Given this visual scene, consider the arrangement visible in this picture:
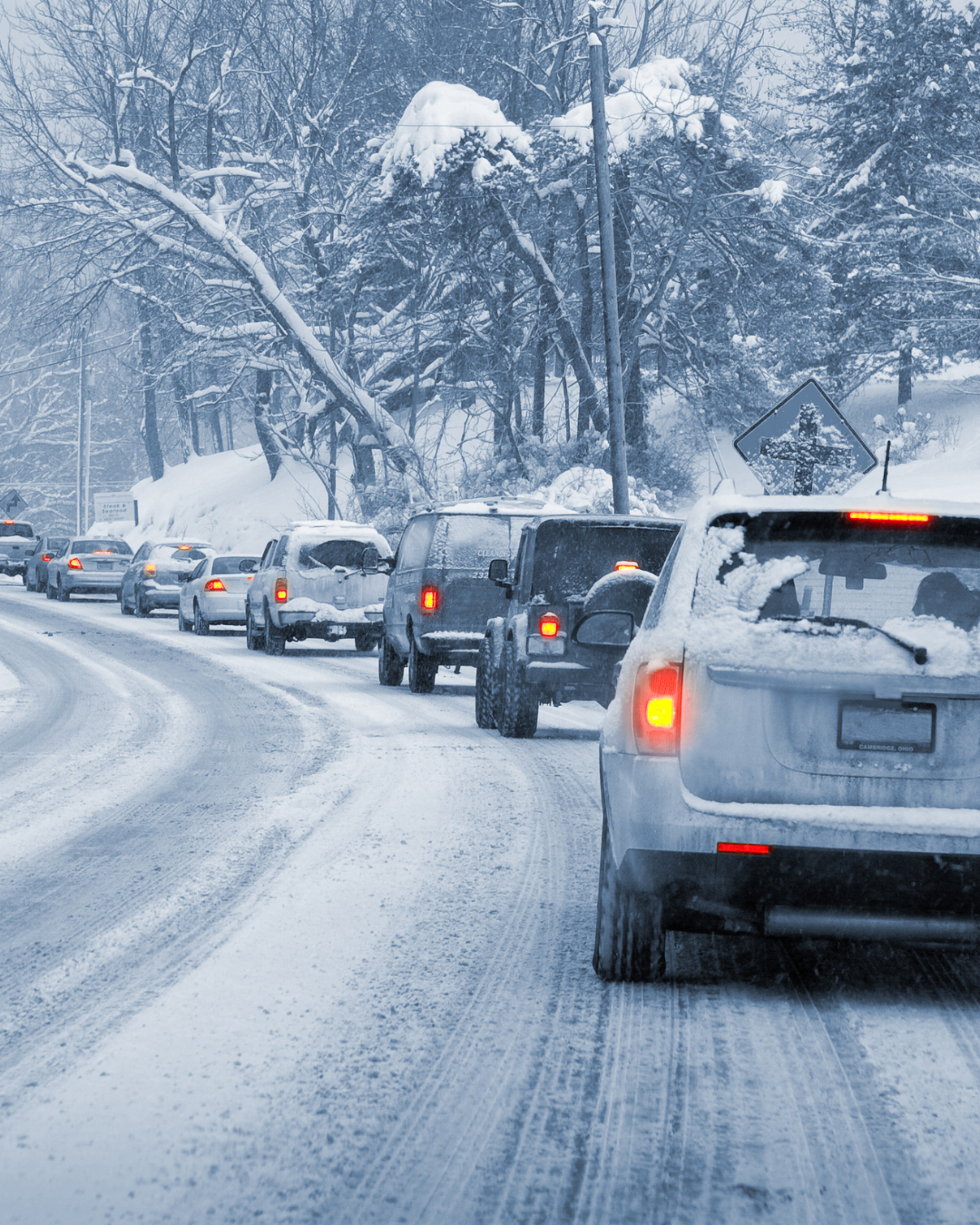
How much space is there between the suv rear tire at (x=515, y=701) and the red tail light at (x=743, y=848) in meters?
8.38

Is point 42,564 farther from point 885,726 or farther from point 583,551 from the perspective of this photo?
point 885,726

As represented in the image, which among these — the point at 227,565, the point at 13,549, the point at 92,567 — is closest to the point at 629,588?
the point at 227,565

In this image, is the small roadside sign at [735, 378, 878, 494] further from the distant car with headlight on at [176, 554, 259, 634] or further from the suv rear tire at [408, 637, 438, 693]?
the distant car with headlight on at [176, 554, 259, 634]

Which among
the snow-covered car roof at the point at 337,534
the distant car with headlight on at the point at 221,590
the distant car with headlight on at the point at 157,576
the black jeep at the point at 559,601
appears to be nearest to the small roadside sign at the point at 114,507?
the distant car with headlight on at the point at 157,576

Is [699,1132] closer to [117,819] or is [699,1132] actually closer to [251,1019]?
[251,1019]

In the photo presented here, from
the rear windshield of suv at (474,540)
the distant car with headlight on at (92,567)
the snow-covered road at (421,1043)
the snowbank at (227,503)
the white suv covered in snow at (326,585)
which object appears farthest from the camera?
the snowbank at (227,503)

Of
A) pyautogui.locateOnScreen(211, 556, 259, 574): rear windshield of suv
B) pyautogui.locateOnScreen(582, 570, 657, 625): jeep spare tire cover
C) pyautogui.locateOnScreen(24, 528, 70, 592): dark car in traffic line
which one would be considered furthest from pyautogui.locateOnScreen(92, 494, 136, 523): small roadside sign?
pyautogui.locateOnScreen(582, 570, 657, 625): jeep spare tire cover

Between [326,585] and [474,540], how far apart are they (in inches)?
270

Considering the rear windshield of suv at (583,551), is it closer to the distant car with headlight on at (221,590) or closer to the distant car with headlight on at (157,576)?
the distant car with headlight on at (221,590)

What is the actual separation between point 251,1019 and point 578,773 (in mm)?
6608

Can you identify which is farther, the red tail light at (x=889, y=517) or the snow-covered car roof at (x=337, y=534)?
the snow-covered car roof at (x=337, y=534)

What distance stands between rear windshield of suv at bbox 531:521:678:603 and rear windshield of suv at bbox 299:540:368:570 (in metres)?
9.86

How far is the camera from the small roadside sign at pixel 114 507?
60844mm

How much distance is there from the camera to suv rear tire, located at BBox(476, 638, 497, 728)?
14469 millimetres
